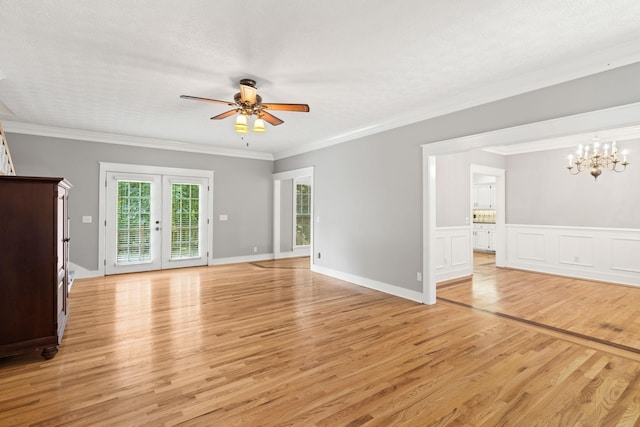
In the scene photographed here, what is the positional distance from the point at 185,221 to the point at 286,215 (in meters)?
2.67

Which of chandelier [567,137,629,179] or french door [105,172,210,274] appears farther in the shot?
french door [105,172,210,274]

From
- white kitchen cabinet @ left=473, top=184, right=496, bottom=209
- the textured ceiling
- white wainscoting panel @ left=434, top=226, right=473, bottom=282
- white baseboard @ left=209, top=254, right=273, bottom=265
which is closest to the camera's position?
the textured ceiling

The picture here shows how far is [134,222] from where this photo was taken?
6477 mm

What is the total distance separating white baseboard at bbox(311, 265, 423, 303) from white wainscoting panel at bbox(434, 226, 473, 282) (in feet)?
4.04

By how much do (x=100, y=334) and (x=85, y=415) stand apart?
61.2 inches

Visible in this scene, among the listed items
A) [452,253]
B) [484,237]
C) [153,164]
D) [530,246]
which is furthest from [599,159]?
[153,164]

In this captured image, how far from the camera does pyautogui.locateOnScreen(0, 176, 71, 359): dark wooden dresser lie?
106 inches

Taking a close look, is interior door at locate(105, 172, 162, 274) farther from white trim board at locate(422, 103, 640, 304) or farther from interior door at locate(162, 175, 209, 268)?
white trim board at locate(422, 103, 640, 304)

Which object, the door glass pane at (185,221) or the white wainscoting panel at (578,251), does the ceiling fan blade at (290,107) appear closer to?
the door glass pane at (185,221)

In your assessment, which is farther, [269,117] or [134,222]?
[134,222]

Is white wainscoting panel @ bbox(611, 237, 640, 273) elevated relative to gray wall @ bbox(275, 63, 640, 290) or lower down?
lower down

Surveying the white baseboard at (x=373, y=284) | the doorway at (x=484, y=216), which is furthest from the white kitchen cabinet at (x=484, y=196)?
the white baseboard at (x=373, y=284)

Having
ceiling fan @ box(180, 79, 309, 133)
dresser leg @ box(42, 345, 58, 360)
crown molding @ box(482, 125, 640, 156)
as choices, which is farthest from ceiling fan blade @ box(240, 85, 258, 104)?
crown molding @ box(482, 125, 640, 156)

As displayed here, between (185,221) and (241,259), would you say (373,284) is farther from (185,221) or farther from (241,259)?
(185,221)
